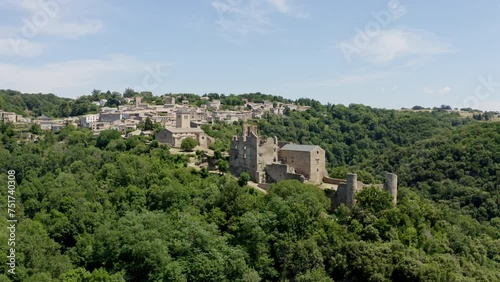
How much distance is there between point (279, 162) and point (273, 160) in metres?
0.59

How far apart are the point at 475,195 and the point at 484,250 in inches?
1006

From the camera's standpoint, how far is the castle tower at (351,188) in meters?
37.2

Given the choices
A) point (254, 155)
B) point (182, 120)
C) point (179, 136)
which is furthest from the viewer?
point (182, 120)

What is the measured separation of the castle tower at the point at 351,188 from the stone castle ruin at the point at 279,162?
158 centimetres

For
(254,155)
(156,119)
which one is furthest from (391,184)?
(156,119)

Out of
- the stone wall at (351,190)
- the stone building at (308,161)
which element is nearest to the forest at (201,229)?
the stone wall at (351,190)

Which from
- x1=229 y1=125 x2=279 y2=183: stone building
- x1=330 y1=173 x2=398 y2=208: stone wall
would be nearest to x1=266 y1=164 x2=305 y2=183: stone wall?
x1=229 y1=125 x2=279 y2=183: stone building

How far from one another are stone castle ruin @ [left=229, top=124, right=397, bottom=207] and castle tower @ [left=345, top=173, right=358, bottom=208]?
5.17ft

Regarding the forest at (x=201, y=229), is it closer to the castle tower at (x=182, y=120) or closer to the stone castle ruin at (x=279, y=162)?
the stone castle ruin at (x=279, y=162)

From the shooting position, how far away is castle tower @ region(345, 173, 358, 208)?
37.2m

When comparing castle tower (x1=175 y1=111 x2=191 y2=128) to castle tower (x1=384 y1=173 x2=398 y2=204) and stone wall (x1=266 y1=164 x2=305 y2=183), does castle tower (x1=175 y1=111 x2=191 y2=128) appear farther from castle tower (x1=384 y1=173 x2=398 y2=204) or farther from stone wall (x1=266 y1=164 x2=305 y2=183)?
castle tower (x1=384 y1=173 x2=398 y2=204)

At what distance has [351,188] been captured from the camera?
37375 mm

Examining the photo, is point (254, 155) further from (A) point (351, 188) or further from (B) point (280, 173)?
(A) point (351, 188)

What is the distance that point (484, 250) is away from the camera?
4362 centimetres
